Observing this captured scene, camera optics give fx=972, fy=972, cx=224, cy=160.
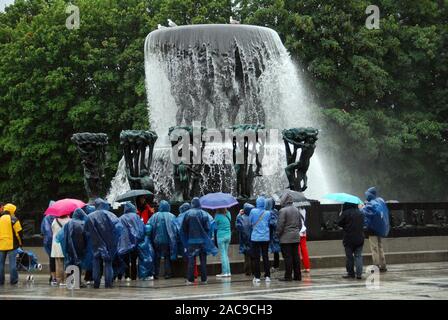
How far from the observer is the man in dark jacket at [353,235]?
19.1 m

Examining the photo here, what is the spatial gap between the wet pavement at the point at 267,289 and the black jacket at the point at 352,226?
32.1 inches

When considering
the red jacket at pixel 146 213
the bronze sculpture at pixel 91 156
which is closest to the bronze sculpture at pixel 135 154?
the bronze sculpture at pixel 91 156

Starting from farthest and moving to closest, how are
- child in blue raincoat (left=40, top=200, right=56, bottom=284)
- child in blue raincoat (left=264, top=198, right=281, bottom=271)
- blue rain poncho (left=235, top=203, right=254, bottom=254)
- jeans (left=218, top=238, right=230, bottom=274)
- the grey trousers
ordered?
1. the grey trousers
2. child in blue raincoat (left=40, top=200, right=56, bottom=284)
3. blue rain poncho (left=235, top=203, right=254, bottom=254)
4. jeans (left=218, top=238, right=230, bottom=274)
5. child in blue raincoat (left=264, top=198, right=281, bottom=271)

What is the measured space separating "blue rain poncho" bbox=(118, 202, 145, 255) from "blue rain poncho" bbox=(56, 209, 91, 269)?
73cm

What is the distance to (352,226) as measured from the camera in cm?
1920

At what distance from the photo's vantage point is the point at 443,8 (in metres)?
46.3

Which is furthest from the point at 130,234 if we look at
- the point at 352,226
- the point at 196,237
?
the point at 352,226

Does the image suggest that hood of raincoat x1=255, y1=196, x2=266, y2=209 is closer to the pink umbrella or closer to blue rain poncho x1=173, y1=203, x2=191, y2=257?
blue rain poncho x1=173, y1=203, x2=191, y2=257

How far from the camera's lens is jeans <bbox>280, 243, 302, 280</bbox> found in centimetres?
1875

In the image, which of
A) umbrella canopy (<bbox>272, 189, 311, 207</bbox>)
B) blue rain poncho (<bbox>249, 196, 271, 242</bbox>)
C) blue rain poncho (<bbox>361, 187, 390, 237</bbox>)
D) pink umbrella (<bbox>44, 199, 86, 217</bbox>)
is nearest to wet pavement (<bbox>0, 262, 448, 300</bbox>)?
blue rain poncho (<bbox>249, 196, 271, 242</bbox>)

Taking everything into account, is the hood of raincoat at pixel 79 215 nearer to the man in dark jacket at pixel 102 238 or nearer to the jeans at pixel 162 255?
the man in dark jacket at pixel 102 238

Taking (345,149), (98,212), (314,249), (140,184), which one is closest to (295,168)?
(314,249)

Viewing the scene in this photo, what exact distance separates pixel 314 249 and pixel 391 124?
19.5 metres
